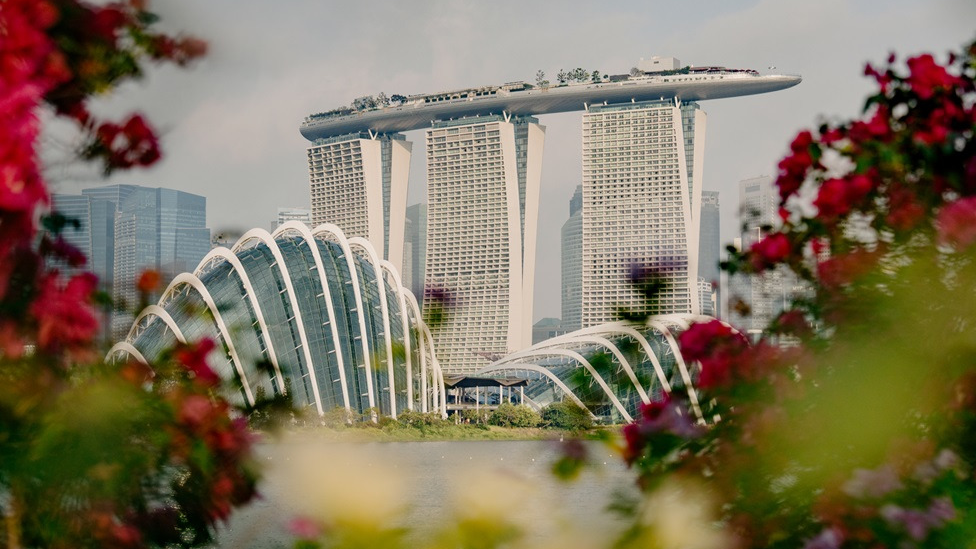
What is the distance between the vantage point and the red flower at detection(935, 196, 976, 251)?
3.10m

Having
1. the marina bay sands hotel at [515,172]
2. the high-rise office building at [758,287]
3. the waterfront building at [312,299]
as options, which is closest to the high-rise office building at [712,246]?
the high-rise office building at [758,287]

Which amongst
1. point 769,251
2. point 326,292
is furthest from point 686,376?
point 326,292

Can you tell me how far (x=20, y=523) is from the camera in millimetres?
2699

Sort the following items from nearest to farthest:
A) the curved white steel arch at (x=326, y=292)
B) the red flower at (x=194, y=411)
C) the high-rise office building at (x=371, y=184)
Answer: the red flower at (x=194, y=411)
the curved white steel arch at (x=326, y=292)
the high-rise office building at (x=371, y=184)

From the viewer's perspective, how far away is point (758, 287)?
4094mm

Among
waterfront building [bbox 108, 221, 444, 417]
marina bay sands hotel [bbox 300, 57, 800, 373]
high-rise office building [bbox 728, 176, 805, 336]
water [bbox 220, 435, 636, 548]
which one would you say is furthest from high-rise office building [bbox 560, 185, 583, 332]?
water [bbox 220, 435, 636, 548]

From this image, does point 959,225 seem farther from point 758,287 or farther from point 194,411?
point 194,411

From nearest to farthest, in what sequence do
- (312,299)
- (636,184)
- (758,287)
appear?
(758,287)
(312,299)
(636,184)

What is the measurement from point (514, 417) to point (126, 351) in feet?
194

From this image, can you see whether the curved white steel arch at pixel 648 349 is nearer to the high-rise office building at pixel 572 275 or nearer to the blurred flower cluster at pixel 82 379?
the blurred flower cluster at pixel 82 379

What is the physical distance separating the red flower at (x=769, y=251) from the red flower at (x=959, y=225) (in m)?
0.76

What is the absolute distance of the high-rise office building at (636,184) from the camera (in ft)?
393

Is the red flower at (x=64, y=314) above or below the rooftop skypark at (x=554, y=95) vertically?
below

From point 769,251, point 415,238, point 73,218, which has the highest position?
point 73,218
